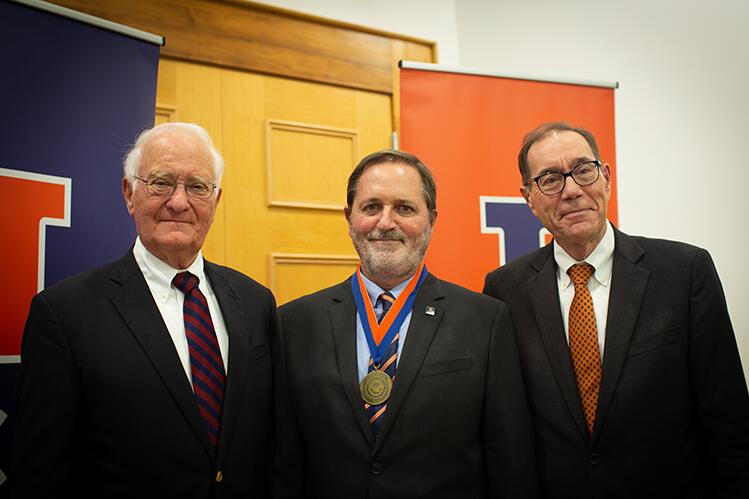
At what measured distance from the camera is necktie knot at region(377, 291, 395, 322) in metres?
2.05

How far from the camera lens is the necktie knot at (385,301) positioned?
6.73ft

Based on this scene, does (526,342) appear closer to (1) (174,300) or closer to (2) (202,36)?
(1) (174,300)

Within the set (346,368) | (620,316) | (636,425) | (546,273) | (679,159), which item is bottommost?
(636,425)

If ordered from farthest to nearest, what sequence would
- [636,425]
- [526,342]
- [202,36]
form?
1. [202,36]
2. [526,342]
3. [636,425]

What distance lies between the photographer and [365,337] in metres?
1.99

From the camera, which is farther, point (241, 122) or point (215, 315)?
point (241, 122)

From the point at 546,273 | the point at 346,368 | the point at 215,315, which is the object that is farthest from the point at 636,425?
the point at 215,315

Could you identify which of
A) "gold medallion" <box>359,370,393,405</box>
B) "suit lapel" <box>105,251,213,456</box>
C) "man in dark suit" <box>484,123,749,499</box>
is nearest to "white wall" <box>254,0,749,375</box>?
"man in dark suit" <box>484,123,749,499</box>

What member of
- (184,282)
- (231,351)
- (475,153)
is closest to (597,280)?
(231,351)

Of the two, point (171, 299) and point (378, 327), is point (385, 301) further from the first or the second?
point (171, 299)

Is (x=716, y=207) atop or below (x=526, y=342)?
atop

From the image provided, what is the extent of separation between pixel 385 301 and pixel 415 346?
21 cm

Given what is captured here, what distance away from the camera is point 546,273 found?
216 centimetres

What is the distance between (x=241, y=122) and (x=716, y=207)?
9.38 feet
